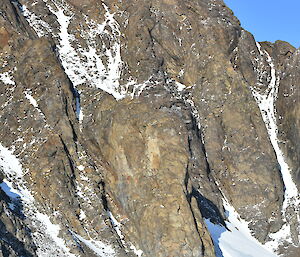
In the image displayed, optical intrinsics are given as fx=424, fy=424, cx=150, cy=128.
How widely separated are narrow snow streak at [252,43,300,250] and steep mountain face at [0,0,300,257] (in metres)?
0.13

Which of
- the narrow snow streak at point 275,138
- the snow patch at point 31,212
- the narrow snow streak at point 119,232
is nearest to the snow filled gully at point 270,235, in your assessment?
the narrow snow streak at point 275,138

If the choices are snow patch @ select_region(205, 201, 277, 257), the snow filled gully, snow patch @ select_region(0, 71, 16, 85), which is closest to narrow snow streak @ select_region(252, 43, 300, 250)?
the snow filled gully

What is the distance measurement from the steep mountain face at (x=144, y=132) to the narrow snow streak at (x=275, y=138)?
0.13 meters

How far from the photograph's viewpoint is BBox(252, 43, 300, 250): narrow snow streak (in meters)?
41.7

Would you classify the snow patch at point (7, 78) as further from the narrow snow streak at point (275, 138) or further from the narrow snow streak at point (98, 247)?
the narrow snow streak at point (275, 138)

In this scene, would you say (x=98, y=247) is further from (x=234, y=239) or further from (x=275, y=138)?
(x=275, y=138)

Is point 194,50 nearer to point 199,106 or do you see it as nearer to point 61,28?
point 199,106

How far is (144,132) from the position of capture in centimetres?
3459

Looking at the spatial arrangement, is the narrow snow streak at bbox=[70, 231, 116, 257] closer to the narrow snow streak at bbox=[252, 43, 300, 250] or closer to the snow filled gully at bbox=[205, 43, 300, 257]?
the snow filled gully at bbox=[205, 43, 300, 257]

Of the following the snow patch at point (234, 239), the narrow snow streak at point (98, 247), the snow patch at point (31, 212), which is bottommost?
the snow patch at point (234, 239)

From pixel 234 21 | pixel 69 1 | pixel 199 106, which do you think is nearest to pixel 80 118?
pixel 199 106

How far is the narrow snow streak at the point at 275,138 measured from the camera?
137 ft

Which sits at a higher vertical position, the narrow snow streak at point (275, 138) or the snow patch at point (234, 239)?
the narrow snow streak at point (275, 138)

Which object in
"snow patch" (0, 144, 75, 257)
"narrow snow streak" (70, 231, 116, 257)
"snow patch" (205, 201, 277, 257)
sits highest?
"snow patch" (0, 144, 75, 257)
